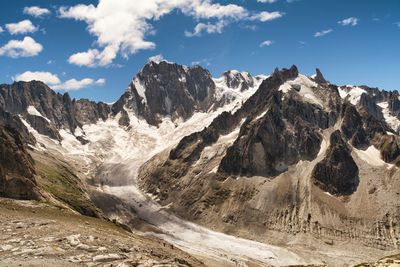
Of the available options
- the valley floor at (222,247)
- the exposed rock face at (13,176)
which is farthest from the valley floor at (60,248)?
the valley floor at (222,247)

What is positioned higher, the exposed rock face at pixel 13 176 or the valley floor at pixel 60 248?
the exposed rock face at pixel 13 176

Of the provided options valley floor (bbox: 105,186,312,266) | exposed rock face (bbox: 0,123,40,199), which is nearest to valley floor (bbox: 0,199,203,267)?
exposed rock face (bbox: 0,123,40,199)

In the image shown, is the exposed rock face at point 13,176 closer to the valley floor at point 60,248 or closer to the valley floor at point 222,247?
the valley floor at point 60,248

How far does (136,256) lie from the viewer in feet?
146

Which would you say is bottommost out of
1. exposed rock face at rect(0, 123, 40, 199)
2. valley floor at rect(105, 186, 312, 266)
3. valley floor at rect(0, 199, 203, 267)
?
valley floor at rect(105, 186, 312, 266)

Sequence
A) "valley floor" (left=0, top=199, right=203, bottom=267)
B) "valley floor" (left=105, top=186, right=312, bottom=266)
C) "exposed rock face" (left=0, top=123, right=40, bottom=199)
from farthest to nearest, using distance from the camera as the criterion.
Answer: "valley floor" (left=105, top=186, right=312, bottom=266) → "exposed rock face" (left=0, top=123, right=40, bottom=199) → "valley floor" (left=0, top=199, right=203, bottom=267)

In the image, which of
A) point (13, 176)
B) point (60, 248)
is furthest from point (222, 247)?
point (60, 248)

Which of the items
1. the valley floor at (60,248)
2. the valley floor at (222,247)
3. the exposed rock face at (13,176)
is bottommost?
the valley floor at (222,247)

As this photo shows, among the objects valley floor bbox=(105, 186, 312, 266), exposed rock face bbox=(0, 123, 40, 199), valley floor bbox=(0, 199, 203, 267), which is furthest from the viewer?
valley floor bbox=(105, 186, 312, 266)

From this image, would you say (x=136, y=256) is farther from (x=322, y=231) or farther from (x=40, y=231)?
(x=322, y=231)

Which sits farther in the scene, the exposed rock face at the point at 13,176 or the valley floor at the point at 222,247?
the valley floor at the point at 222,247

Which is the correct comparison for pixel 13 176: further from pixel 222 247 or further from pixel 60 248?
pixel 222 247

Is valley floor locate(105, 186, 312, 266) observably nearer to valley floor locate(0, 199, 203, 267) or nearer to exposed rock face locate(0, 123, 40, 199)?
exposed rock face locate(0, 123, 40, 199)

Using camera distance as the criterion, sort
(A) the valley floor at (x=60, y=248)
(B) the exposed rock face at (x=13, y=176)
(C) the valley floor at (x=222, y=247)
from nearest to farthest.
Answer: (A) the valley floor at (x=60, y=248)
(B) the exposed rock face at (x=13, y=176)
(C) the valley floor at (x=222, y=247)
